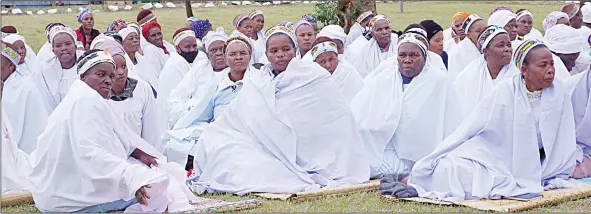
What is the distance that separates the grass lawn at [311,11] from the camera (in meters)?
7.32

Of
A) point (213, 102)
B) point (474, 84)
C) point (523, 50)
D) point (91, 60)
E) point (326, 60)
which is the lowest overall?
point (213, 102)

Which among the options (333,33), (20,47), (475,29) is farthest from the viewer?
(333,33)

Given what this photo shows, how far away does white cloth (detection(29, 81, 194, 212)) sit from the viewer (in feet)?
22.0

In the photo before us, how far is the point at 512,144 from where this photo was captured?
766cm

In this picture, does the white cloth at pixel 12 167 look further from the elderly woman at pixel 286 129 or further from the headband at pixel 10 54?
the elderly woman at pixel 286 129

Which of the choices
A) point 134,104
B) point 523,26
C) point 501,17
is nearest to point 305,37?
point 501,17

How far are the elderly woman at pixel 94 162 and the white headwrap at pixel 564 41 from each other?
13.2 ft

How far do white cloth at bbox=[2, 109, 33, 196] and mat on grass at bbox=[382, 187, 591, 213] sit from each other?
2.97m

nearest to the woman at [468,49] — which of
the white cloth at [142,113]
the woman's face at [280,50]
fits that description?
the woman's face at [280,50]

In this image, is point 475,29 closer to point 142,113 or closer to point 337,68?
point 337,68

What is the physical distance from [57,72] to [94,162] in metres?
3.96

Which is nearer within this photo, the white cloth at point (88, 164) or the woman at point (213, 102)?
the white cloth at point (88, 164)

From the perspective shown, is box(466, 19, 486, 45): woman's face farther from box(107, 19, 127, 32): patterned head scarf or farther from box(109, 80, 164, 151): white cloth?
box(107, 19, 127, 32): patterned head scarf

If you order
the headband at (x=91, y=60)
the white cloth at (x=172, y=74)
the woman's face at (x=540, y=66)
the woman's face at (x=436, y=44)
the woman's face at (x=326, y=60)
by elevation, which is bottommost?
the white cloth at (x=172, y=74)
